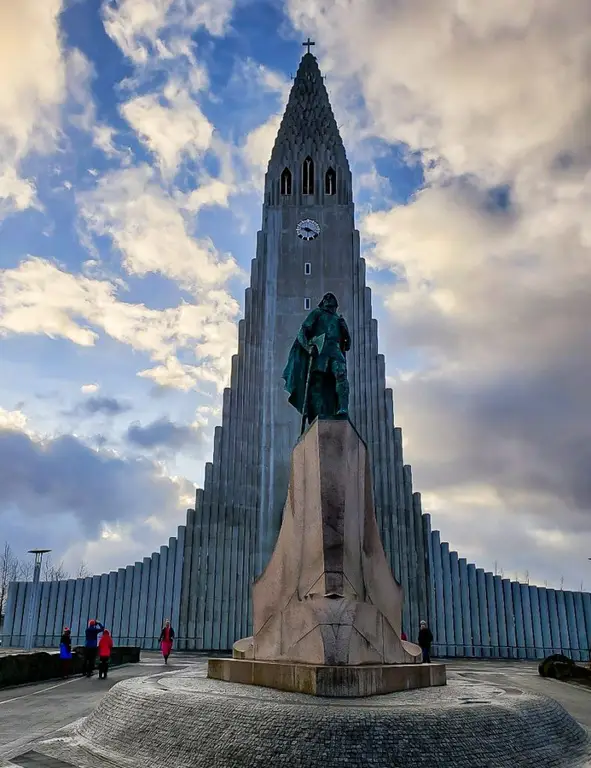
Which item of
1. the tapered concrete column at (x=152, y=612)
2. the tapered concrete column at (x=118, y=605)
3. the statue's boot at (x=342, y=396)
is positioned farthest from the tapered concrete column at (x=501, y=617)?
the statue's boot at (x=342, y=396)

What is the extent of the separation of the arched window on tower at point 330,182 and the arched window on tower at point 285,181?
2.20 m

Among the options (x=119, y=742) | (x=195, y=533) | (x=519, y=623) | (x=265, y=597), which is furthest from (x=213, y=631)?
(x=119, y=742)

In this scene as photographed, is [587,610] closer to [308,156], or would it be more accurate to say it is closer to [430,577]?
[430,577]

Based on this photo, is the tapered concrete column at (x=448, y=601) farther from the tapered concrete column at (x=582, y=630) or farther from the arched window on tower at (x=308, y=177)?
the arched window on tower at (x=308, y=177)

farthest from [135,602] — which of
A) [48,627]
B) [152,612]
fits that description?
[48,627]

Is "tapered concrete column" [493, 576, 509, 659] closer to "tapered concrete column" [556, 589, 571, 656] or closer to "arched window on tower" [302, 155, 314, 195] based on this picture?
→ "tapered concrete column" [556, 589, 571, 656]

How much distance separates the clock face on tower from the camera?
122ft

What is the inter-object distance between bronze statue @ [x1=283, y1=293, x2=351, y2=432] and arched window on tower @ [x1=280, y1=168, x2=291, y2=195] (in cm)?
2962

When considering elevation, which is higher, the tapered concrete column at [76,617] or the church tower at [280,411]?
the church tower at [280,411]

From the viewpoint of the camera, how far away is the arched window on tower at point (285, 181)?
39094 millimetres

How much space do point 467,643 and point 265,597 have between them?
2387cm

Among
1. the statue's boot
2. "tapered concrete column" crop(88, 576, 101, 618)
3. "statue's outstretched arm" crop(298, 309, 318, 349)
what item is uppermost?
"statue's outstretched arm" crop(298, 309, 318, 349)

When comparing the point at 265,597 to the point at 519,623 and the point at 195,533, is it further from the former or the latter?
the point at 519,623

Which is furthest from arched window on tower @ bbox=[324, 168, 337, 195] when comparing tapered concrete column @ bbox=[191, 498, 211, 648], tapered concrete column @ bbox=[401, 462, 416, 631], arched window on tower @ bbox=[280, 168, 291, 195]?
tapered concrete column @ bbox=[191, 498, 211, 648]
